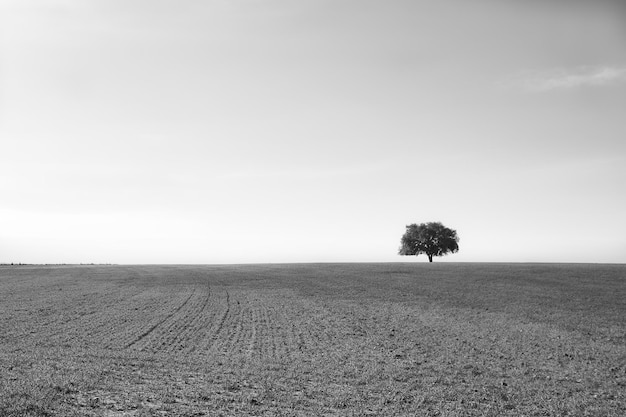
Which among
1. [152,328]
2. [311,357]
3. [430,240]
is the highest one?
[430,240]

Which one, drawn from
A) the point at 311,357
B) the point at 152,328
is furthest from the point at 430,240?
the point at 311,357

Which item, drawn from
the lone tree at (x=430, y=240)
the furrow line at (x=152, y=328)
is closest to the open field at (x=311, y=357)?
the furrow line at (x=152, y=328)

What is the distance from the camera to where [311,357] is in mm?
18141

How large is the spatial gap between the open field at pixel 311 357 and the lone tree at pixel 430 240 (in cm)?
6849

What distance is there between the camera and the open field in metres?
12.5

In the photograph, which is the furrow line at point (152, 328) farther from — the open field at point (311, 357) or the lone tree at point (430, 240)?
the lone tree at point (430, 240)

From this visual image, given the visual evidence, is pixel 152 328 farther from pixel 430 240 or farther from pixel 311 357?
pixel 430 240

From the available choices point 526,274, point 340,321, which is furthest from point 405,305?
point 526,274

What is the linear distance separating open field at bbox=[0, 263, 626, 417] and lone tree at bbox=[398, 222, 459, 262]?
68.5 meters

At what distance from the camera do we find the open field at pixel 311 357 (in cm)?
1250

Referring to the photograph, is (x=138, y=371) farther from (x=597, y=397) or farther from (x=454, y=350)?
(x=597, y=397)

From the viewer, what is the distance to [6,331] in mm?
22578

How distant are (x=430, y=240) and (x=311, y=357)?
92.3 metres

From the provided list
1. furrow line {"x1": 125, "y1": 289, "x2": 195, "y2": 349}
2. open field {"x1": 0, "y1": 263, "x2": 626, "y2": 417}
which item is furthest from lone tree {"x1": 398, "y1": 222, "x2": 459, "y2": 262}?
furrow line {"x1": 125, "y1": 289, "x2": 195, "y2": 349}
